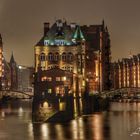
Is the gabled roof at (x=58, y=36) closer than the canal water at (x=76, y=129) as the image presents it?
No

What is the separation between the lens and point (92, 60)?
165 m

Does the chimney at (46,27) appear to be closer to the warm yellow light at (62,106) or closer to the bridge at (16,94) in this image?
the bridge at (16,94)

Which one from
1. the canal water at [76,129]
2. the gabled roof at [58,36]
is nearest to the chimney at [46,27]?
the gabled roof at [58,36]

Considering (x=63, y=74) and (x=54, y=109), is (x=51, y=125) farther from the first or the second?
(x=63, y=74)

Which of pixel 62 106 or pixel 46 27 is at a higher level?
pixel 46 27

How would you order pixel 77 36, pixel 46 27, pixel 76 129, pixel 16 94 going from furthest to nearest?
1. pixel 16 94
2. pixel 46 27
3. pixel 77 36
4. pixel 76 129

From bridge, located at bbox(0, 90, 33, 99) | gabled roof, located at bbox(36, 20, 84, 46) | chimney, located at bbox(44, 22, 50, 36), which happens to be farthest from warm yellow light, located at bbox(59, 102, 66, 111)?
bridge, located at bbox(0, 90, 33, 99)

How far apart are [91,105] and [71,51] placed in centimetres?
1438

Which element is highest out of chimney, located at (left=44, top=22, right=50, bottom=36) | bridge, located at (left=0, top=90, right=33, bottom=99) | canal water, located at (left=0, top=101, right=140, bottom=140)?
chimney, located at (left=44, top=22, right=50, bottom=36)

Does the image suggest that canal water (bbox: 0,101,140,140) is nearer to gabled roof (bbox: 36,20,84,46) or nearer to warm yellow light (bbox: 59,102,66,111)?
warm yellow light (bbox: 59,102,66,111)

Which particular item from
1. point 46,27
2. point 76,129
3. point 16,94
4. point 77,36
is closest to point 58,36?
point 77,36

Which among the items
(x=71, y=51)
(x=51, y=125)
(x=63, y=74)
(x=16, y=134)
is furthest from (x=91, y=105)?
(x=16, y=134)

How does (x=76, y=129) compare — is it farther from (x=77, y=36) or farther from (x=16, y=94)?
(x=16, y=94)

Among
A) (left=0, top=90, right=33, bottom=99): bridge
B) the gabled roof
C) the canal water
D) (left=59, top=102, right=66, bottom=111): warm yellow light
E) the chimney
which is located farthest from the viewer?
(left=0, top=90, right=33, bottom=99): bridge
